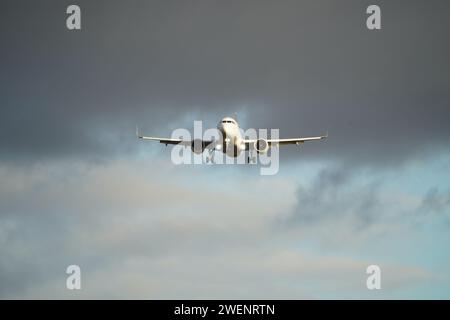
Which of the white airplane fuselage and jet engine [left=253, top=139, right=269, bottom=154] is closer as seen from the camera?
the white airplane fuselage

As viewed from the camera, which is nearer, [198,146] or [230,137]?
[230,137]

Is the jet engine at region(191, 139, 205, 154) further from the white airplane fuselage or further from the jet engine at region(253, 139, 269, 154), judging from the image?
the jet engine at region(253, 139, 269, 154)

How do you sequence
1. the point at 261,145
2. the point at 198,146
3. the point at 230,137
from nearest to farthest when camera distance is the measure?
the point at 230,137 → the point at 198,146 → the point at 261,145

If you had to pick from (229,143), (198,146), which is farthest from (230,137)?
(198,146)

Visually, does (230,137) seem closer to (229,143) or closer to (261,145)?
(229,143)

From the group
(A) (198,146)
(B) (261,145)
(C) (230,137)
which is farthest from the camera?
(B) (261,145)

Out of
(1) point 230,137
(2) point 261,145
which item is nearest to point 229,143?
(1) point 230,137

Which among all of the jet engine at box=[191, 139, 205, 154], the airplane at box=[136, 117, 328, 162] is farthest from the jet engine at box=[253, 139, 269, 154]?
the jet engine at box=[191, 139, 205, 154]

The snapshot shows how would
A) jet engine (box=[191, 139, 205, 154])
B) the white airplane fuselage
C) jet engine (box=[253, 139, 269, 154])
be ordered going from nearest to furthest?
1. the white airplane fuselage
2. jet engine (box=[191, 139, 205, 154])
3. jet engine (box=[253, 139, 269, 154])
